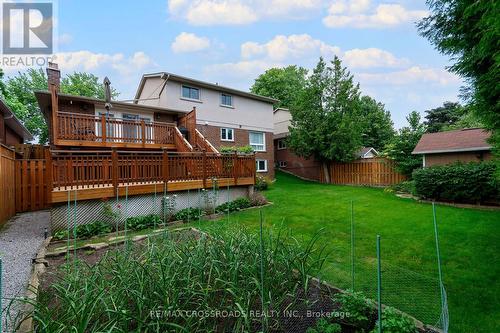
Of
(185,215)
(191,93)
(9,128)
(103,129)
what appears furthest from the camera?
(191,93)

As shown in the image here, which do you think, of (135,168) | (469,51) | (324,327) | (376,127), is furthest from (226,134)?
(376,127)

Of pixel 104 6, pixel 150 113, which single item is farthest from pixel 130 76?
pixel 104 6

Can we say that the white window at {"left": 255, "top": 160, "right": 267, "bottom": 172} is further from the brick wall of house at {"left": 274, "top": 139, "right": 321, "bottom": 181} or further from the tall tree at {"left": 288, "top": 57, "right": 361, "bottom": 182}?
the brick wall of house at {"left": 274, "top": 139, "right": 321, "bottom": 181}

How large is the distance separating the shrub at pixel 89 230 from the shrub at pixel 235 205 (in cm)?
339

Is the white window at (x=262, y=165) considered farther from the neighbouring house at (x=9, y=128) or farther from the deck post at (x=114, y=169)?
the neighbouring house at (x=9, y=128)

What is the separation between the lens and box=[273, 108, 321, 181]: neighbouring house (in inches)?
824

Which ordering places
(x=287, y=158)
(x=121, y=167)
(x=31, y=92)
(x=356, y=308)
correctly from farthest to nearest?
(x=31, y=92) < (x=287, y=158) < (x=121, y=167) < (x=356, y=308)

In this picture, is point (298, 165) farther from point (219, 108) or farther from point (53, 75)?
point (53, 75)

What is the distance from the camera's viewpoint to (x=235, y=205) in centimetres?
946

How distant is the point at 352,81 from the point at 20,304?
62.6 ft

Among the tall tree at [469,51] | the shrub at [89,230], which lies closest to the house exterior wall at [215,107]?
the shrub at [89,230]

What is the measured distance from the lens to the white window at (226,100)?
54.9 feet

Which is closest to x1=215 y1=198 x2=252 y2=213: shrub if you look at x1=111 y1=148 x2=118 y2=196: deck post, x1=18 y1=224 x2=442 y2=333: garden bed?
x1=111 y1=148 x2=118 y2=196: deck post

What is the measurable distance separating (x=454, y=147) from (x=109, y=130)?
52.2 ft
